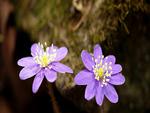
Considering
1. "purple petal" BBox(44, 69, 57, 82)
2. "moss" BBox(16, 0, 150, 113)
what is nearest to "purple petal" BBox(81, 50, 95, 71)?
"purple petal" BBox(44, 69, 57, 82)

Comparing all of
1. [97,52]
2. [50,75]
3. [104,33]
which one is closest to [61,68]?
[50,75]

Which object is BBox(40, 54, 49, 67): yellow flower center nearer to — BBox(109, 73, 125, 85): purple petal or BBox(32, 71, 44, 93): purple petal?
BBox(32, 71, 44, 93): purple petal

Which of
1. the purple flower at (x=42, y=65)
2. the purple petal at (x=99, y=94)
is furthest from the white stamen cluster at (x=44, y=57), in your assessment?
the purple petal at (x=99, y=94)

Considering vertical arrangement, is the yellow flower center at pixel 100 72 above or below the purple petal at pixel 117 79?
above

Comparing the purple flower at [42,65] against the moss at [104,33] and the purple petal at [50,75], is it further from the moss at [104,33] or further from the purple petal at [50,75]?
the moss at [104,33]

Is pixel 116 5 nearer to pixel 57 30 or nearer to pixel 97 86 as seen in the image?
pixel 57 30

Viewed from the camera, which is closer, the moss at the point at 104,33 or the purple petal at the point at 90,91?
the purple petal at the point at 90,91
